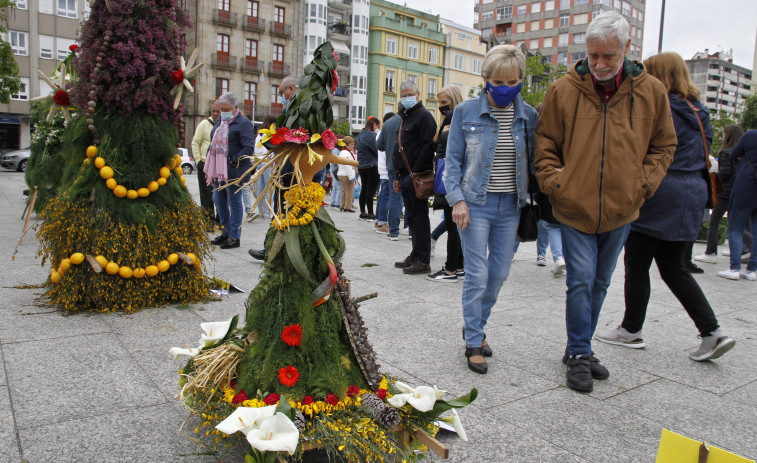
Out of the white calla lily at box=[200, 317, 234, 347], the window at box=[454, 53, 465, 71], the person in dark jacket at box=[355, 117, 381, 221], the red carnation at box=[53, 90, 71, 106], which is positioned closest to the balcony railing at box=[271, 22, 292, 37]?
the window at box=[454, 53, 465, 71]

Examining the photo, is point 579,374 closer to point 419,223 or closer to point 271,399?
point 271,399

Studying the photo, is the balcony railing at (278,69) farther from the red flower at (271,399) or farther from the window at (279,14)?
the red flower at (271,399)

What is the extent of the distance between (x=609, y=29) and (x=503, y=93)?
0.66 m

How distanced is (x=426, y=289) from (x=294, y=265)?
357 centimetres

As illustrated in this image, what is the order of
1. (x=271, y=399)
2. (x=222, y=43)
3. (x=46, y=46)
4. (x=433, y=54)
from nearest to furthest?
(x=271, y=399) → (x=46, y=46) → (x=222, y=43) → (x=433, y=54)

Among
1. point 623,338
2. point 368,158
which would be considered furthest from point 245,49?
point 623,338

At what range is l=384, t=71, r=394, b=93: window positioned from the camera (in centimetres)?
5669

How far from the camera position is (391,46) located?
A: 5688 cm

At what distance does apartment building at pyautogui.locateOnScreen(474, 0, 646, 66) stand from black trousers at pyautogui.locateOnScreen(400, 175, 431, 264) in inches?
2947

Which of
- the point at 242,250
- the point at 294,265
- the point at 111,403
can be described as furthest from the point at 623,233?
the point at 242,250

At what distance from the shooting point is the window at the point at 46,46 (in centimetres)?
3950

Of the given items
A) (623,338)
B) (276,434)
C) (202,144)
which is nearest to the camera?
(276,434)

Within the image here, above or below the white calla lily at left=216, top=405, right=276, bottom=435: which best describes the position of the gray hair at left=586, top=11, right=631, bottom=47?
above

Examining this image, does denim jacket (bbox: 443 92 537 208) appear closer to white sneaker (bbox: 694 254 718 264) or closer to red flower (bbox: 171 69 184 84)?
red flower (bbox: 171 69 184 84)
